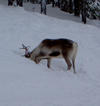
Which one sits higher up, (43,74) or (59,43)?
(59,43)

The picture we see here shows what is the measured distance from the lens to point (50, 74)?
20.3 feet

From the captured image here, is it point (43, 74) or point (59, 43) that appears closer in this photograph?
point (43, 74)

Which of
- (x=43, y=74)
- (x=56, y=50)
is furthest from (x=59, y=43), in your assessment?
(x=43, y=74)

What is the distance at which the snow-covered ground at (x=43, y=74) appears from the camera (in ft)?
15.0

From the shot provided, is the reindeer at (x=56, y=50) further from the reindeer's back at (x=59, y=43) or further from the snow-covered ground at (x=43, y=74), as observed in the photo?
the snow-covered ground at (x=43, y=74)

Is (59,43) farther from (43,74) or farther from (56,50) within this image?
(43,74)

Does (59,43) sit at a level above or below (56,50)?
above

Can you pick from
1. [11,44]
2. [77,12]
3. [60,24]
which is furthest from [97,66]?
[77,12]

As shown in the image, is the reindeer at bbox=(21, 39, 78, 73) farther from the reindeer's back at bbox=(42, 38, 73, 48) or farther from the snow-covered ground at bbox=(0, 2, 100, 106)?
the snow-covered ground at bbox=(0, 2, 100, 106)

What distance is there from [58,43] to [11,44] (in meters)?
2.33

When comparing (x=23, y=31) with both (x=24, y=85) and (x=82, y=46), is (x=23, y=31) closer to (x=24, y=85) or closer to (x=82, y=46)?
(x=82, y=46)

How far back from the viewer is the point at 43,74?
5.93 metres

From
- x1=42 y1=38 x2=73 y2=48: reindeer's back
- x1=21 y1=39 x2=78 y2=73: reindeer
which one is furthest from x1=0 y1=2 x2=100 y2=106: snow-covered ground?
x1=42 y1=38 x2=73 y2=48: reindeer's back

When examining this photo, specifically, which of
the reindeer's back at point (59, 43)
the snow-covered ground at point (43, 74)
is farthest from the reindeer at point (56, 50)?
the snow-covered ground at point (43, 74)
